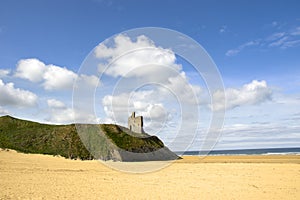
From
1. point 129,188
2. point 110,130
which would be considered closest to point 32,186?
point 129,188

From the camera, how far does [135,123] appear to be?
158 ft

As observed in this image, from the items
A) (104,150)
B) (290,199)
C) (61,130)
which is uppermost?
(61,130)

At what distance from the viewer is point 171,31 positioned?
19.5m

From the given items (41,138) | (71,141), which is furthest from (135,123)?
(41,138)

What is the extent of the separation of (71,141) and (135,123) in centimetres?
1021

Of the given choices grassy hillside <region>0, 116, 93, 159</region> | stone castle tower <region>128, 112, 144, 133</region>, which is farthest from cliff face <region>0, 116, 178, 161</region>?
stone castle tower <region>128, 112, 144, 133</region>

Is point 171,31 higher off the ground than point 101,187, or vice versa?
point 171,31

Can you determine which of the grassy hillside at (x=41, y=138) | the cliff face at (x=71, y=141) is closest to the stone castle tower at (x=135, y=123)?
the cliff face at (x=71, y=141)

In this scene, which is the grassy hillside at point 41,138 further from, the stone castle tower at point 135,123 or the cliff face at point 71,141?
the stone castle tower at point 135,123

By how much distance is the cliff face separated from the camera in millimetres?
42031

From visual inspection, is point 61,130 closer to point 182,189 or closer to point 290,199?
point 182,189

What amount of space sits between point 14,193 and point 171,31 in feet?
41.0

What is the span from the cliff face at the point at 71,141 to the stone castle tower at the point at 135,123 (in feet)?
7.38

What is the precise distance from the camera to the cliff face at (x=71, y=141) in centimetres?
4203
